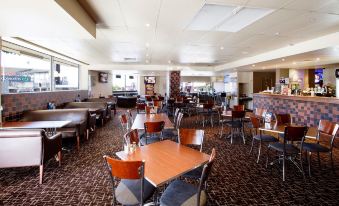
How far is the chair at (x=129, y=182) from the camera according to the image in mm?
1717

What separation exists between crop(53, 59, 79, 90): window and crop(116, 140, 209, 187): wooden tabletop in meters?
6.85

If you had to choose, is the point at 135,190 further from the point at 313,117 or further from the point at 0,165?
the point at 313,117

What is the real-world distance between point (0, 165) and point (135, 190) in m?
2.58

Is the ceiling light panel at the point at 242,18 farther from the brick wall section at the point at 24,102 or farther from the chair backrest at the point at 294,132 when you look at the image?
the brick wall section at the point at 24,102

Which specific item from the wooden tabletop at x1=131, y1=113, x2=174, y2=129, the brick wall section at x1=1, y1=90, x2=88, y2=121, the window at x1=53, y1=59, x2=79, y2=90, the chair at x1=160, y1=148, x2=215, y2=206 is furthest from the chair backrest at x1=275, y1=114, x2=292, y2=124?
the window at x1=53, y1=59, x2=79, y2=90

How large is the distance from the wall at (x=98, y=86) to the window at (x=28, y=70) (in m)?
4.16

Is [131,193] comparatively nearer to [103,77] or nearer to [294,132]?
[294,132]

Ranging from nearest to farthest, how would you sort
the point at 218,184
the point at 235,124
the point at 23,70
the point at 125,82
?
the point at 218,184
the point at 235,124
the point at 23,70
the point at 125,82

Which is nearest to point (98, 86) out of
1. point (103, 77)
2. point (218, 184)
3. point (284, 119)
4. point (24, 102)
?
point (103, 77)

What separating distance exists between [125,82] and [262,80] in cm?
1208

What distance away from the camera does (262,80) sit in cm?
1419

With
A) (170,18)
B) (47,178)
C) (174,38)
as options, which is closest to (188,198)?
(47,178)

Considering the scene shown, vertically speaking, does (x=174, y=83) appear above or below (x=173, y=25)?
below

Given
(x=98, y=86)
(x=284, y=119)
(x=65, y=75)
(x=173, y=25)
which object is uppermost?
(x=173, y=25)
